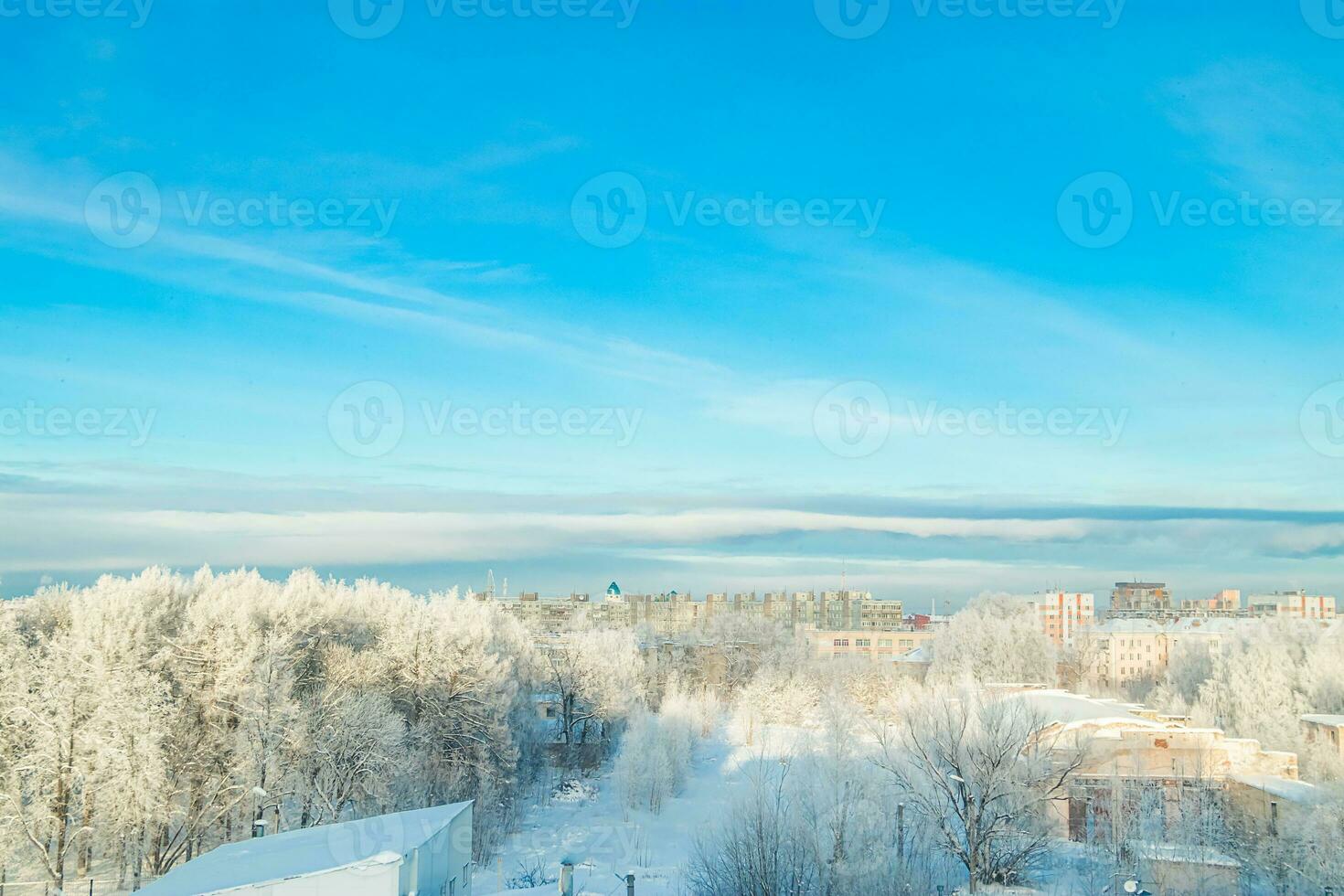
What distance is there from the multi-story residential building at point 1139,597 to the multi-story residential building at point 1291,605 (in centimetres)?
1243

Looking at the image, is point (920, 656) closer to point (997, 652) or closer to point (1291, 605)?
point (997, 652)

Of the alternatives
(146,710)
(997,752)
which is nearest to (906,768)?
(997,752)

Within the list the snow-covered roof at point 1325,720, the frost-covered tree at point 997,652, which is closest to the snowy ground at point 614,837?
the snow-covered roof at point 1325,720

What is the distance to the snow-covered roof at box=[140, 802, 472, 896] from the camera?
14.2 metres

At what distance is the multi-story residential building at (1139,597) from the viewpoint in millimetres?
132375

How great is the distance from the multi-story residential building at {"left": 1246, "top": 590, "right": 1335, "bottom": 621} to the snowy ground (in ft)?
224

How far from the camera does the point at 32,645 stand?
25.8 metres

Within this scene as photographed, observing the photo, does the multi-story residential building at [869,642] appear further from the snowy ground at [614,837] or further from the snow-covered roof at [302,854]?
the snow-covered roof at [302,854]

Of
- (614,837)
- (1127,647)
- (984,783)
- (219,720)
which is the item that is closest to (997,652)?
(1127,647)

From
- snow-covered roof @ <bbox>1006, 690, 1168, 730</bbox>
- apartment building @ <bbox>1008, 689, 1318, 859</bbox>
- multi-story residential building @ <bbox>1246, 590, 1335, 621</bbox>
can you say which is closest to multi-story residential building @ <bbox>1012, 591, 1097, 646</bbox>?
multi-story residential building @ <bbox>1246, 590, 1335, 621</bbox>

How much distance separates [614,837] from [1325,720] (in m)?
24.9

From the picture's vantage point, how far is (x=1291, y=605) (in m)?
102

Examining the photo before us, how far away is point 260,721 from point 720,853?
12.2m

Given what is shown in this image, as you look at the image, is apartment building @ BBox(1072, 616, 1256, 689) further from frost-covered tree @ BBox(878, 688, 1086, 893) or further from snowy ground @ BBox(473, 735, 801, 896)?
frost-covered tree @ BBox(878, 688, 1086, 893)
